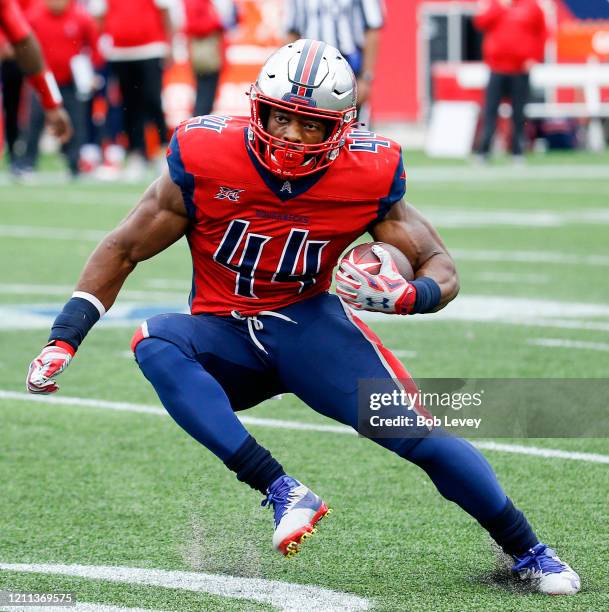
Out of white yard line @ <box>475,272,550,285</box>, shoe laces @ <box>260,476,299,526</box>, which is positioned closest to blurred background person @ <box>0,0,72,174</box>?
white yard line @ <box>475,272,550,285</box>

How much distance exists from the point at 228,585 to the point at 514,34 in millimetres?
15519

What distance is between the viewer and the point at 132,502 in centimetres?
441

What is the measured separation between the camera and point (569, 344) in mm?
6828

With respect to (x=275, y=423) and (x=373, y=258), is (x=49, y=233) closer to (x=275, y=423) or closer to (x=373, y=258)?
(x=275, y=423)

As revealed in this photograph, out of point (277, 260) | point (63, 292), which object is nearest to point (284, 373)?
point (277, 260)

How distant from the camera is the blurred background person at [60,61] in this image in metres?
15.7

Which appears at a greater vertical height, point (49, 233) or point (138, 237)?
point (138, 237)

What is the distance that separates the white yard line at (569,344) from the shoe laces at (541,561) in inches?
122

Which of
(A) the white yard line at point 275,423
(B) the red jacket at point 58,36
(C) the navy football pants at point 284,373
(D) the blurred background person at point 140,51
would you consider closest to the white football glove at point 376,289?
(C) the navy football pants at point 284,373

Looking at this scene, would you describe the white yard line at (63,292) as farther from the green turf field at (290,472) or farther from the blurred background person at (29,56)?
the blurred background person at (29,56)

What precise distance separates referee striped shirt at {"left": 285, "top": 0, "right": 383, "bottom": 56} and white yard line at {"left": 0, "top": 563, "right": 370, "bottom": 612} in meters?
7.84

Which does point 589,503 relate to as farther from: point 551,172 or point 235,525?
point 551,172

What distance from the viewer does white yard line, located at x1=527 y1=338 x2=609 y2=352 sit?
674 centimetres

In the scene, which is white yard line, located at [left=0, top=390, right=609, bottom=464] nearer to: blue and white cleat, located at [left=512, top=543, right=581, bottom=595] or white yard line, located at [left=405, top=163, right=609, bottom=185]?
blue and white cleat, located at [left=512, top=543, right=581, bottom=595]
